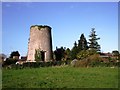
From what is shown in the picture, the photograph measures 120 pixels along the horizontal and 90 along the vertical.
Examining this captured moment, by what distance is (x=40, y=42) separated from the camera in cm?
4738

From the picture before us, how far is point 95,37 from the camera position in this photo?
7281 centimetres

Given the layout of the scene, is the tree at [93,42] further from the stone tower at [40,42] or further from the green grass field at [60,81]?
the green grass field at [60,81]

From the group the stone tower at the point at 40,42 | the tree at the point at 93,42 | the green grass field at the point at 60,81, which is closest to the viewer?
the green grass field at the point at 60,81

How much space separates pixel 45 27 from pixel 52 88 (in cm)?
3727

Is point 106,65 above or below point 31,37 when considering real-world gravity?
below

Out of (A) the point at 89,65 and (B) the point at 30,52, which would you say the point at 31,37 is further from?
(A) the point at 89,65

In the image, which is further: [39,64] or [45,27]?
[45,27]

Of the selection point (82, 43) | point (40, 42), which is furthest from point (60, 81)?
point (82, 43)

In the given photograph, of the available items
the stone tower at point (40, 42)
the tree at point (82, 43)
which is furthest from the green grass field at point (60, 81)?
the tree at point (82, 43)

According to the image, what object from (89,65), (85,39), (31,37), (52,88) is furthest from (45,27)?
(52,88)

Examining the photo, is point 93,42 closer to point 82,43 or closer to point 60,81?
point 82,43

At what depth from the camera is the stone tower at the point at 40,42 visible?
156 ft

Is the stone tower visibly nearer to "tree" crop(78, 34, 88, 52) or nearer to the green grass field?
"tree" crop(78, 34, 88, 52)

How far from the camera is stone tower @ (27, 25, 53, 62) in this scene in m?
47.5
